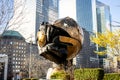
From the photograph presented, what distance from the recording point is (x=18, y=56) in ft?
276

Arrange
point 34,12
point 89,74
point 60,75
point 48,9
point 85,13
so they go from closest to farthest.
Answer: point 60,75 < point 89,74 < point 34,12 < point 48,9 < point 85,13

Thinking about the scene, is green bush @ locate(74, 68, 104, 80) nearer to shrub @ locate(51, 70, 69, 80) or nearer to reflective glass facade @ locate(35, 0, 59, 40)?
reflective glass facade @ locate(35, 0, 59, 40)

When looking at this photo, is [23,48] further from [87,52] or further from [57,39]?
[57,39]

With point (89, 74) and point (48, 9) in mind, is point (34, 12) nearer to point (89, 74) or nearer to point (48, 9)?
point (48, 9)

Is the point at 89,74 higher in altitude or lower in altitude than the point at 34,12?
lower

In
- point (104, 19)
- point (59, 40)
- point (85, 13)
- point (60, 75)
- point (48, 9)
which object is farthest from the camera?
point (85, 13)

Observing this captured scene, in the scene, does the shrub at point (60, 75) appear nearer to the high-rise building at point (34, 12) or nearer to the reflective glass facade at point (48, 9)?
the high-rise building at point (34, 12)

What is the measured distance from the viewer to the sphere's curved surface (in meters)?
10.5

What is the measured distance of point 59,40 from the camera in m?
10.5

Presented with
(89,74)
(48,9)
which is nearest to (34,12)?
(48,9)

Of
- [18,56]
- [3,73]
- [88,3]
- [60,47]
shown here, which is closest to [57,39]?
[60,47]

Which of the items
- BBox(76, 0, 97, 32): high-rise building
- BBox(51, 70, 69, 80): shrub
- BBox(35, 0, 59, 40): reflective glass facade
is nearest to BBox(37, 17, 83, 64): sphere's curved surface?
BBox(51, 70, 69, 80): shrub

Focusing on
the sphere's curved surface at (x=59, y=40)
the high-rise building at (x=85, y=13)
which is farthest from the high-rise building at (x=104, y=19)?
the high-rise building at (x=85, y=13)

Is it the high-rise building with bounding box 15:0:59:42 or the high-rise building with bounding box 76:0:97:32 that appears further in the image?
the high-rise building with bounding box 76:0:97:32
